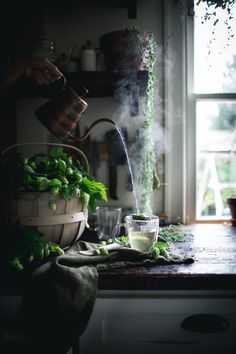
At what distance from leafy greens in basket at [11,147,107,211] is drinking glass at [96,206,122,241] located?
5.0 inches

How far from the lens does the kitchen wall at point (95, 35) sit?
2.09 metres

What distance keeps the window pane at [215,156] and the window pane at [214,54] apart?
0.36 ft

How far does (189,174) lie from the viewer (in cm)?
218

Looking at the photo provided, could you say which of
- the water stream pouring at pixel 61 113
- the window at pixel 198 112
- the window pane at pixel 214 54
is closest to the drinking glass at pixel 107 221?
the water stream pouring at pixel 61 113

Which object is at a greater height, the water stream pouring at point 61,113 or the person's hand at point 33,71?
the person's hand at point 33,71

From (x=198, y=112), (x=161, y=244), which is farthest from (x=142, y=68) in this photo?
(x=161, y=244)

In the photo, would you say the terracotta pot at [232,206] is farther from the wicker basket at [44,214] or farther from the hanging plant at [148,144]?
the wicker basket at [44,214]

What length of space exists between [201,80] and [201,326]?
151 centimetres

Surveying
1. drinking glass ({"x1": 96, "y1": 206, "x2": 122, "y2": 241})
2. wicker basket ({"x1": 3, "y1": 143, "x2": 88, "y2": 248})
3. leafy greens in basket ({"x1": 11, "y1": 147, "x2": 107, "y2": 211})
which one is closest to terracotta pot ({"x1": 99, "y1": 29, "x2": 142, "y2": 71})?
leafy greens in basket ({"x1": 11, "y1": 147, "x2": 107, "y2": 211})

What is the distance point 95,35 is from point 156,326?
5.53 feet

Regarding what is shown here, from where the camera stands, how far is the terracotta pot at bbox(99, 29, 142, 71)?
5.93 feet

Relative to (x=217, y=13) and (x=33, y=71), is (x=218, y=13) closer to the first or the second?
(x=217, y=13)

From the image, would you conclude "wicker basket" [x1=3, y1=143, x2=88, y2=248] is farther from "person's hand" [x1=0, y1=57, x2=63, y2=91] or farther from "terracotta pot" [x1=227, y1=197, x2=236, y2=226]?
"terracotta pot" [x1=227, y1=197, x2=236, y2=226]

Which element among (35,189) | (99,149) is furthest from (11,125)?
(35,189)
